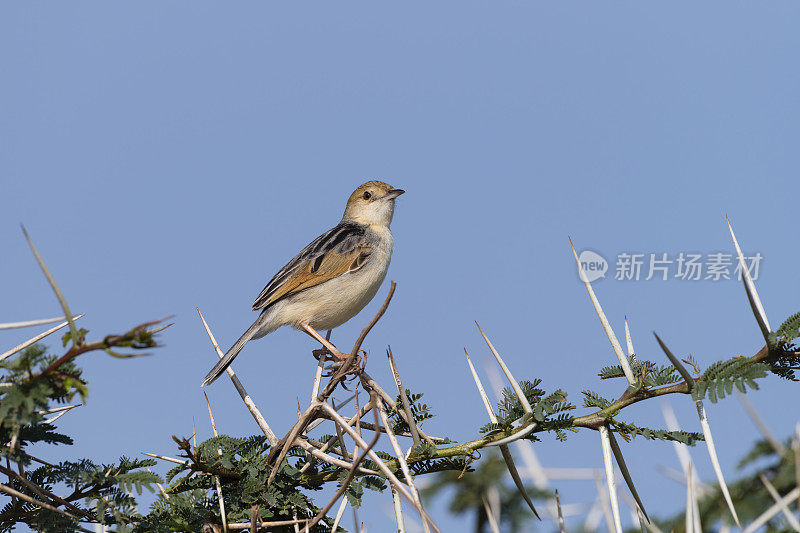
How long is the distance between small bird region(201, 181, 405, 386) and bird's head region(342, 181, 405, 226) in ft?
2.42

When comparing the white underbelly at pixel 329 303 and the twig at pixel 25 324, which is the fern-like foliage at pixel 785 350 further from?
the white underbelly at pixel 329 303

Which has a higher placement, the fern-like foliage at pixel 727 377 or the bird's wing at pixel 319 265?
the bird's wing at pixel 319 265

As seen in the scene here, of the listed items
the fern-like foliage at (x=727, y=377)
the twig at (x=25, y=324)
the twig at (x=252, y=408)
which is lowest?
the fern-like foliage at (x=727, y=377)

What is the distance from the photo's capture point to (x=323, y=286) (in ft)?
23.5

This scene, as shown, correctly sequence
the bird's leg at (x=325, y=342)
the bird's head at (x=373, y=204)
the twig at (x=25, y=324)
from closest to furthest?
the twig at (x=25, y=324), the bird's leg at (x=325, y=342), the bird's head at (x=373, y=204)

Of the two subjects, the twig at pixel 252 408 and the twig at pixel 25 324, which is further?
the twig at pixel 252 408

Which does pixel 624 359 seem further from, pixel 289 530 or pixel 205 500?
pixel 205 500

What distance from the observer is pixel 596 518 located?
3.63 metres

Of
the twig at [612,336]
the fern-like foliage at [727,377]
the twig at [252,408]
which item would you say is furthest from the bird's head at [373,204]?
the fern-like foliage at [727,377]

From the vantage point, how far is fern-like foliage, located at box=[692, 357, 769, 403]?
2893mm

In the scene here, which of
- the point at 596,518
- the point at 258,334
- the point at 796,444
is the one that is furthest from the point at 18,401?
the point at 258,334

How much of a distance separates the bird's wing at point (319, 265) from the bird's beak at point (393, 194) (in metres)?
0.92

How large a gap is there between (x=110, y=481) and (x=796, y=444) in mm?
2950

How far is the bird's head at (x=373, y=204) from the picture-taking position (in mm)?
8664
